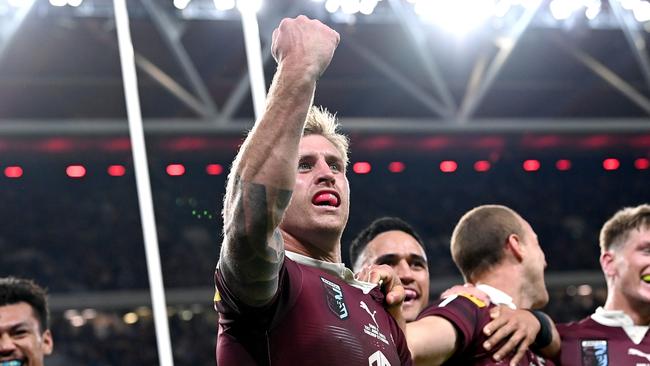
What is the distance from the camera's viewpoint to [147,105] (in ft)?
39.4

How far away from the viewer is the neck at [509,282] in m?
3.19

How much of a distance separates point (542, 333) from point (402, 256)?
0.71 m

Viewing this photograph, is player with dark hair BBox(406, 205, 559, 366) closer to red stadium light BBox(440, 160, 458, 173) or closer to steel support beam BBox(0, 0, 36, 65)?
steel support beam BBox(0, 0, 36, 65)

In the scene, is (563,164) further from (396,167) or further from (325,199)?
(325,199)

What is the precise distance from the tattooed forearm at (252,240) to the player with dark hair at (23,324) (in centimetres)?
141

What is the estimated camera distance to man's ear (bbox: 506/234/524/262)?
3246 millimetres

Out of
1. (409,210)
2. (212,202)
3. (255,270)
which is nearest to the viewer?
(255,270)

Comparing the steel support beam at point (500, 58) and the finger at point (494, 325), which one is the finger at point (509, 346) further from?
the steel support beam at point (500, 58)

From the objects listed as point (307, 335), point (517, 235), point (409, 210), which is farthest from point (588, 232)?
point (307, 335)

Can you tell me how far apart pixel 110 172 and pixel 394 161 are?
3.63 metres

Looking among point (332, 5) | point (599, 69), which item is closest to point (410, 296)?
point (332, 5)

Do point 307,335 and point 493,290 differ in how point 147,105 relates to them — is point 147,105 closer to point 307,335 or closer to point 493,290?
point 493,290

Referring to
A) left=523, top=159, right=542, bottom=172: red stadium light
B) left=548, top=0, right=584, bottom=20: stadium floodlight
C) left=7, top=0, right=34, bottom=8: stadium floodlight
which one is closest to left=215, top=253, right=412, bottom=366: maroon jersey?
left=7, top=0, right=34, bottom=8: stadium floodlight

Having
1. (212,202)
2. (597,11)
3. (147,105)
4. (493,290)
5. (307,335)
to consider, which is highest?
(147,105)
